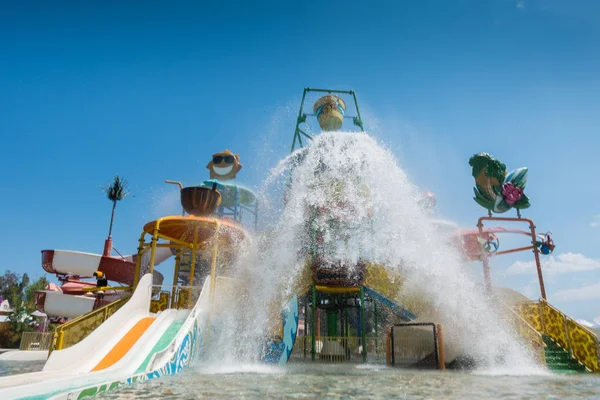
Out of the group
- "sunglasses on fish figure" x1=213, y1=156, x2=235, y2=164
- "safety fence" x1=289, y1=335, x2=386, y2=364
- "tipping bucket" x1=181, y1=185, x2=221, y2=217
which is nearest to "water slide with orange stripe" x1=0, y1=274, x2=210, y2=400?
"tipping bucket" x1=181, y1=185, x2=221, y2=217

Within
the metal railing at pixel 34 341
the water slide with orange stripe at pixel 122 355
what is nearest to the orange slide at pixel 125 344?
the water slide with orange stripe at pixel 122 355

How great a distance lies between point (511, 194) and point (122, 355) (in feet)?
56.8

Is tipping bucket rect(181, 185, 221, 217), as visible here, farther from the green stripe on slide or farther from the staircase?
the staircase

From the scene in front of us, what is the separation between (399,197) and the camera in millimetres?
15156

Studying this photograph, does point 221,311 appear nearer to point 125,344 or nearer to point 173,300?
point 173,300

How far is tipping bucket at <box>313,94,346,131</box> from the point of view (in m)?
23.4

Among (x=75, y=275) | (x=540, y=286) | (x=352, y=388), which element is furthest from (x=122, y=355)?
(x=75, y=275)

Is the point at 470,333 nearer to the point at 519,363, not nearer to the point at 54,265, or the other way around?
the point at 519,363

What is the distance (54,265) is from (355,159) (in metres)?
19.8

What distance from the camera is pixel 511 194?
18.1 meters

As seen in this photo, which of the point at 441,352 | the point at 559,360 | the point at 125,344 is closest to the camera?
the point at 125,344

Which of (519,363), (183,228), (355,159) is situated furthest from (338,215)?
(519,363)

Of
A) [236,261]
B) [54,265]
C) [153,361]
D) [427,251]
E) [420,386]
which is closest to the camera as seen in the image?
[420,386]

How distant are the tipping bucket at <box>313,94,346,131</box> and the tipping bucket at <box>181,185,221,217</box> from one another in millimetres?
11025
